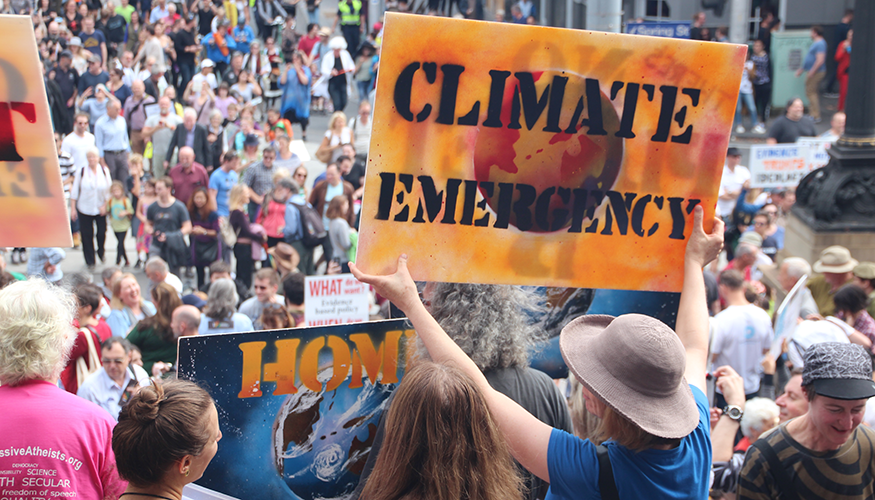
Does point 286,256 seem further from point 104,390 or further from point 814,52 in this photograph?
point 814,52

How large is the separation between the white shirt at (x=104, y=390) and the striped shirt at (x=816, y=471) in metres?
3.08

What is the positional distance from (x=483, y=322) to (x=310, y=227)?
6.30 metres

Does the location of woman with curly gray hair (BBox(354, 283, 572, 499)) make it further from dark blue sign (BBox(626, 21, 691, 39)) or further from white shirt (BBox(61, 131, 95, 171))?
white shirt (BBox(61, 131, 95, 171))

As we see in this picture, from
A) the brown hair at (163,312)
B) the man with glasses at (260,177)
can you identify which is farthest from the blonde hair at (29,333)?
the man with glasses at (260,177)

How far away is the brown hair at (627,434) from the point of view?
2027mm

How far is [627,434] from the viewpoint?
6.70 feet

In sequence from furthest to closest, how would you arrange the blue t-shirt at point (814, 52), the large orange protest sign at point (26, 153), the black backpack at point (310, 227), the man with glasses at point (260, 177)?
the blue t-shirt at point (814, 52) < the man with glasses at point (260, 177) < the black backpack at point (310, 227) < the large orange protest sign at point (26, 153)

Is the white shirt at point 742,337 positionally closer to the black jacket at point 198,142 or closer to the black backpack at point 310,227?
the black backpack at point 310,227

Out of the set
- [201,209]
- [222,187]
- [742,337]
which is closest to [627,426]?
[742,337]

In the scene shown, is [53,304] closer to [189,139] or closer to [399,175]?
[399,175]

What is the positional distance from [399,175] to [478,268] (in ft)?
1.31

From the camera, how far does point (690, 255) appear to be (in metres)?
2.84

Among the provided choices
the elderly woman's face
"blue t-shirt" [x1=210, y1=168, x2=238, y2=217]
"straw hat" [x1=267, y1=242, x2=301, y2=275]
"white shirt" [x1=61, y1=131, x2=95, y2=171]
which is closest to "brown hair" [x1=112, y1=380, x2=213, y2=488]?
the elderly woman's face

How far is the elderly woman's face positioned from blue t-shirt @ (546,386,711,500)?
15.8 ft
